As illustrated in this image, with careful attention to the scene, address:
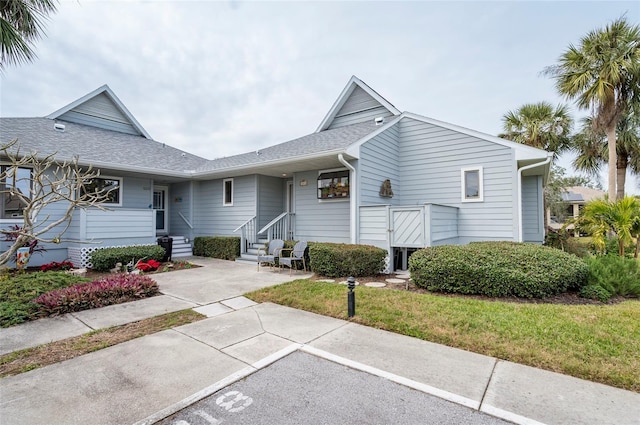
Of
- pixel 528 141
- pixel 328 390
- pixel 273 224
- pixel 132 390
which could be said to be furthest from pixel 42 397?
pixel 528 141

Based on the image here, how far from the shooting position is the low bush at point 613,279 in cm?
557

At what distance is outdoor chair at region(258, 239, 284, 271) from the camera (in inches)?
339

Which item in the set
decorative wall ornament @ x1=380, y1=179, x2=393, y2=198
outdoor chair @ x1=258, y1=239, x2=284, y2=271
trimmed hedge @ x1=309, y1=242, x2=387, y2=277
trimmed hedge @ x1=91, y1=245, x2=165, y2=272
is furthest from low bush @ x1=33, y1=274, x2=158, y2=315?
decorative wall ornament @ x1=380, y1=179, x2=393, y2=198

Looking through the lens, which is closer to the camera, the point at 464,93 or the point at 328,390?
the point at 328,390

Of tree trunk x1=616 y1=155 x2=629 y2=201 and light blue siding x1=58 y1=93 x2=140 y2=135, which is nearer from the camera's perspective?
light blue siding x1=58 y1=93 x2=140 y2=135

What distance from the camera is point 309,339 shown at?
3842 mm

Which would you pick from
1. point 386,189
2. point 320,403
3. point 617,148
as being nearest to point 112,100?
point 386,189

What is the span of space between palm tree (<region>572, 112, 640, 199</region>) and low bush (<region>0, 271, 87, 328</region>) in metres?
21.1

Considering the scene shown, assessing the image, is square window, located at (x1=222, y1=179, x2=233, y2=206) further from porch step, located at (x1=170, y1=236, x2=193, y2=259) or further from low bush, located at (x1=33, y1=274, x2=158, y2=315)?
low bush, located at (x1=33, y1=274, x2=158, y2=315)

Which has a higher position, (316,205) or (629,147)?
(629,147)

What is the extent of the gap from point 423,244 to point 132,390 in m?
6.45

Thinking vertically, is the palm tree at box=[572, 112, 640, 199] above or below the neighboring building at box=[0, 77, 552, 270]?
above

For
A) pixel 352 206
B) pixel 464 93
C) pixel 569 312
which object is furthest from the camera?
pixel 464 93

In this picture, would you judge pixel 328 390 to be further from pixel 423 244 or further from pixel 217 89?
pixel 217 89
